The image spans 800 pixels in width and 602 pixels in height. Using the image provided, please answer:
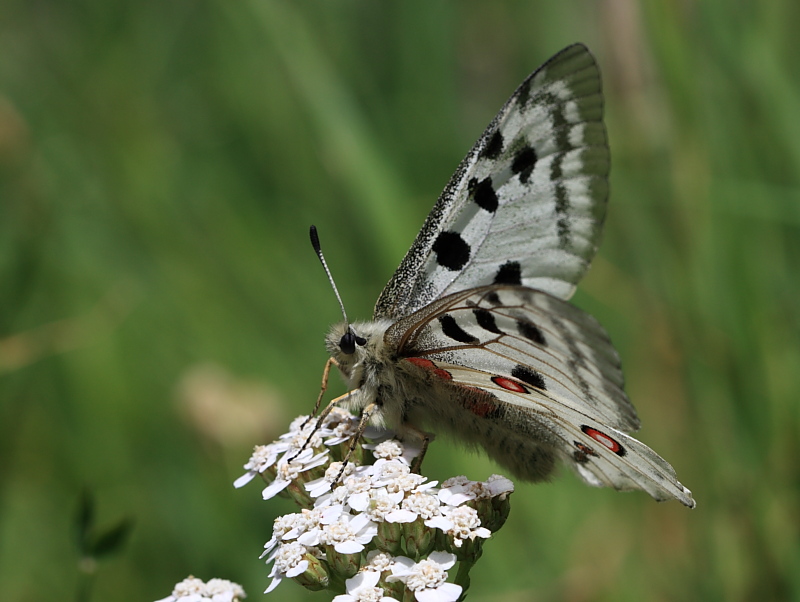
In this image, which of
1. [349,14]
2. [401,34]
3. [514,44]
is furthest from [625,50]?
[349,14]

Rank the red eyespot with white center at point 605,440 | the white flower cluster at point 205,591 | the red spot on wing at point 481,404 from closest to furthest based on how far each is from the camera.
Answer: the red eyespot with white center at point 605,440 → the white flower cluster at point 205,591 → the red spot on wing at point 481,404

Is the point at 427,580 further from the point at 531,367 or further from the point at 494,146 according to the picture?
the point at 494,146

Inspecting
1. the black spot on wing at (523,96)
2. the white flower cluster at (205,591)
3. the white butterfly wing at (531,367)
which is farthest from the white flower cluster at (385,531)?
the black spot on wing at (523,96)

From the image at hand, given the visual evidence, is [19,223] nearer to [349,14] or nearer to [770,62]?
[349,14]

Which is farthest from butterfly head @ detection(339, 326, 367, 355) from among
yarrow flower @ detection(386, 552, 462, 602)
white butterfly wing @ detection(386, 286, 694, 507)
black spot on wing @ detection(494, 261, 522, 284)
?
yarrow flower @ detection(386, 552, 462, 602)

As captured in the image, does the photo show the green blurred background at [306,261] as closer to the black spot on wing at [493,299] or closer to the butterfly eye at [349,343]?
the butterfly eye at [349,343]

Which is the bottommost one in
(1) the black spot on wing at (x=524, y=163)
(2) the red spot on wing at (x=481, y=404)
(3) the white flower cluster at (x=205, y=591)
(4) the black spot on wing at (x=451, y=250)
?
(3) the white flower cluster at (x=205, y=591)

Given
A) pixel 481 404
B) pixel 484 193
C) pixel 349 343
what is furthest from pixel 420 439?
pixel 484 193
